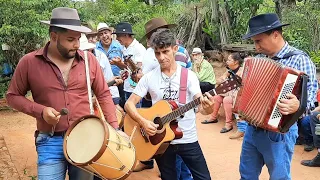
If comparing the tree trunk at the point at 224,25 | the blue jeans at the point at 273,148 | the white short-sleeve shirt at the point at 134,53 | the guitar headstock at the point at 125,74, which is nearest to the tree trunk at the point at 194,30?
the tree trunk at the point at 224,25

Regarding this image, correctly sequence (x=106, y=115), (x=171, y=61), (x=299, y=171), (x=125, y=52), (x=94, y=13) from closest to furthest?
1. (x=106, y=115)
2. (x=171, y=61)
3. (x=299, y=171)
4. (x=125, y=52)
5. (x=94, y=13)

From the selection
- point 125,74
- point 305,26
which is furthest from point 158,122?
point 305,26

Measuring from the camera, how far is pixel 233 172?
17.5ft

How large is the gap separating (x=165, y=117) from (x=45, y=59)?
119 cm

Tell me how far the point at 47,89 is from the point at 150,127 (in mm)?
1010

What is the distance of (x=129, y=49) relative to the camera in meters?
5.82

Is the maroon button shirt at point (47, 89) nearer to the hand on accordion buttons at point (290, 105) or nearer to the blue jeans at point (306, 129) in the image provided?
the hand on accordion buttons at point (290, 105)

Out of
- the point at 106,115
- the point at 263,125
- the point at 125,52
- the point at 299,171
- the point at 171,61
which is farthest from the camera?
the point at 125,52

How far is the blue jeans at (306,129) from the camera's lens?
607 cm

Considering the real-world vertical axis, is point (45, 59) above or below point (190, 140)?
above

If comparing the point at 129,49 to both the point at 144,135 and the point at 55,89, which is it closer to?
the point at 144,135

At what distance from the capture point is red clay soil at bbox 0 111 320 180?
17.1 feet

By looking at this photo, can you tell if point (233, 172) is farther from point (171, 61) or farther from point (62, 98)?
point (62, 98)

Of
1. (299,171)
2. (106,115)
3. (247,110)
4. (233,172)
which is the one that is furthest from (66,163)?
(299,171)
